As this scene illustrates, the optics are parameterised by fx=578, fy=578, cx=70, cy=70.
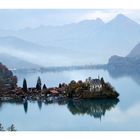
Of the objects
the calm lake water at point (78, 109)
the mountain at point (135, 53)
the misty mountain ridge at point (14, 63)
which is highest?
the mountain at point (135, 53)

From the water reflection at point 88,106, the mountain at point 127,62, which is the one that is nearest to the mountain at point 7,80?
the water reflection at point 88,106

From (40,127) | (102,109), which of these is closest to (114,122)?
(102,109)

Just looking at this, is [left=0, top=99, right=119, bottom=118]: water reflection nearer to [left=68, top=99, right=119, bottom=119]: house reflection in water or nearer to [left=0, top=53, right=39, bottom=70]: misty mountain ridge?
[left=68, top=99, right=119, bottom=119]: house reflection in water

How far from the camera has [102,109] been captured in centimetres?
415

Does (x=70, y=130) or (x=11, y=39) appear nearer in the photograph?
(x=70, y=130)

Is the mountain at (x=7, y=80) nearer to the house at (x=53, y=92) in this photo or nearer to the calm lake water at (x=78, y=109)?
the calm lake water at (x=78, y=109)

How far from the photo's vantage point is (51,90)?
13.7 feet

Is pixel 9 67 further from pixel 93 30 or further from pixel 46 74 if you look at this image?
pixel 93 30

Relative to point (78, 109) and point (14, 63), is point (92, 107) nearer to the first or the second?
point (78, 109)

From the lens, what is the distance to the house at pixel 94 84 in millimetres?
4148

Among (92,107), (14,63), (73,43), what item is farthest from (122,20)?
(14,63)

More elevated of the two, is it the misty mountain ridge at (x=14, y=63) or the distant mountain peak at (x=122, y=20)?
the distant mountain peak at (x=122, y=20)

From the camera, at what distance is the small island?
13.6ft
